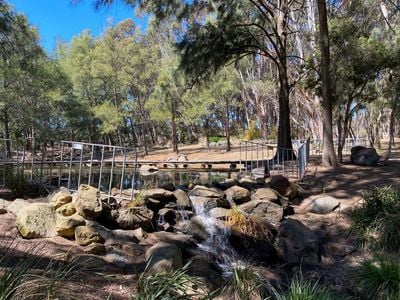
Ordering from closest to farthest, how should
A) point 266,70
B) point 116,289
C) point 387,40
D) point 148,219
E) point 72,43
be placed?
point 116,289 < point 148,219 < point 387,40 < point 266,70 < point 72,43

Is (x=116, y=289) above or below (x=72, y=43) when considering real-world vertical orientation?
below

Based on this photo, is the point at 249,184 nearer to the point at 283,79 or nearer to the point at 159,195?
the point at 159,195

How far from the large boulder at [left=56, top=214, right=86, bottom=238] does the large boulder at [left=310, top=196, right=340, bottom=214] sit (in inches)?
204

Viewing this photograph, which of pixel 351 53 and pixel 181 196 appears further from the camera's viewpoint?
pixel 351 53

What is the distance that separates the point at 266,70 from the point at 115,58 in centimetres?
1221

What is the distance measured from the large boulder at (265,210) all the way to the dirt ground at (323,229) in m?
0.53

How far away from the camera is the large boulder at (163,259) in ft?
14.0

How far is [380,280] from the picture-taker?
14.8 feet

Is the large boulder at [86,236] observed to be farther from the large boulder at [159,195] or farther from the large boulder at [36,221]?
the large boulder at [159,195]

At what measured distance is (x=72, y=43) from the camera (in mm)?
34812

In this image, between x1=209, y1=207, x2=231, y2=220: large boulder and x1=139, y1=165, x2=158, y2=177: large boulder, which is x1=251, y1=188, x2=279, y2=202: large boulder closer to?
x1=209, y1=207, x2=231, y2=220: large boulder

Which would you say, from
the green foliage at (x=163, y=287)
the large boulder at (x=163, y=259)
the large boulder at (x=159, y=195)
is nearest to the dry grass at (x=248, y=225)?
the large boulder at (x=159, y=195)

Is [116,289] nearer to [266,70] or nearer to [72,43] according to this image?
[266,70]

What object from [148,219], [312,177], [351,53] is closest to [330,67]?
[351,53]
